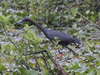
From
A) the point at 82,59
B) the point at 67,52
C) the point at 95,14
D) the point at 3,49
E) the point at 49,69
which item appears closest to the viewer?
the point at 49,69

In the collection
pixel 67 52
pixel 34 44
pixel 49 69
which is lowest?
pixel 67 52

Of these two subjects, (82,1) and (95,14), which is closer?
(95,14)

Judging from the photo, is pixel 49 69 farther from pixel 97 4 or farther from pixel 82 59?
pixel 97 4

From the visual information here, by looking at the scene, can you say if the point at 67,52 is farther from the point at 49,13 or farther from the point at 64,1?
the point at 64,1

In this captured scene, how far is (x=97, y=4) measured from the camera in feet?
21.4

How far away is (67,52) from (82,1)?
2835 mm

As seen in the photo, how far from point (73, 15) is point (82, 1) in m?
1.13

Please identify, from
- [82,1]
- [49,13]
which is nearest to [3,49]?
[49,13]

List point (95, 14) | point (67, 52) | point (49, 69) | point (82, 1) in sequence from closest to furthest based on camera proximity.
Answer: point (49, 69), point (67, 52), point (95, 14), point (82, 1)

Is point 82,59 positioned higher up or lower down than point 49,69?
lower down

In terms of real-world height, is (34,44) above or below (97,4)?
above

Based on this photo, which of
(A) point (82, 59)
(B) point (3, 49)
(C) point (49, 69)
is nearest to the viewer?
(C) point (49, 69)

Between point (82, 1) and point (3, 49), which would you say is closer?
point (3, 49)

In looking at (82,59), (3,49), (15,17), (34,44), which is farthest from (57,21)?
(34,44)
